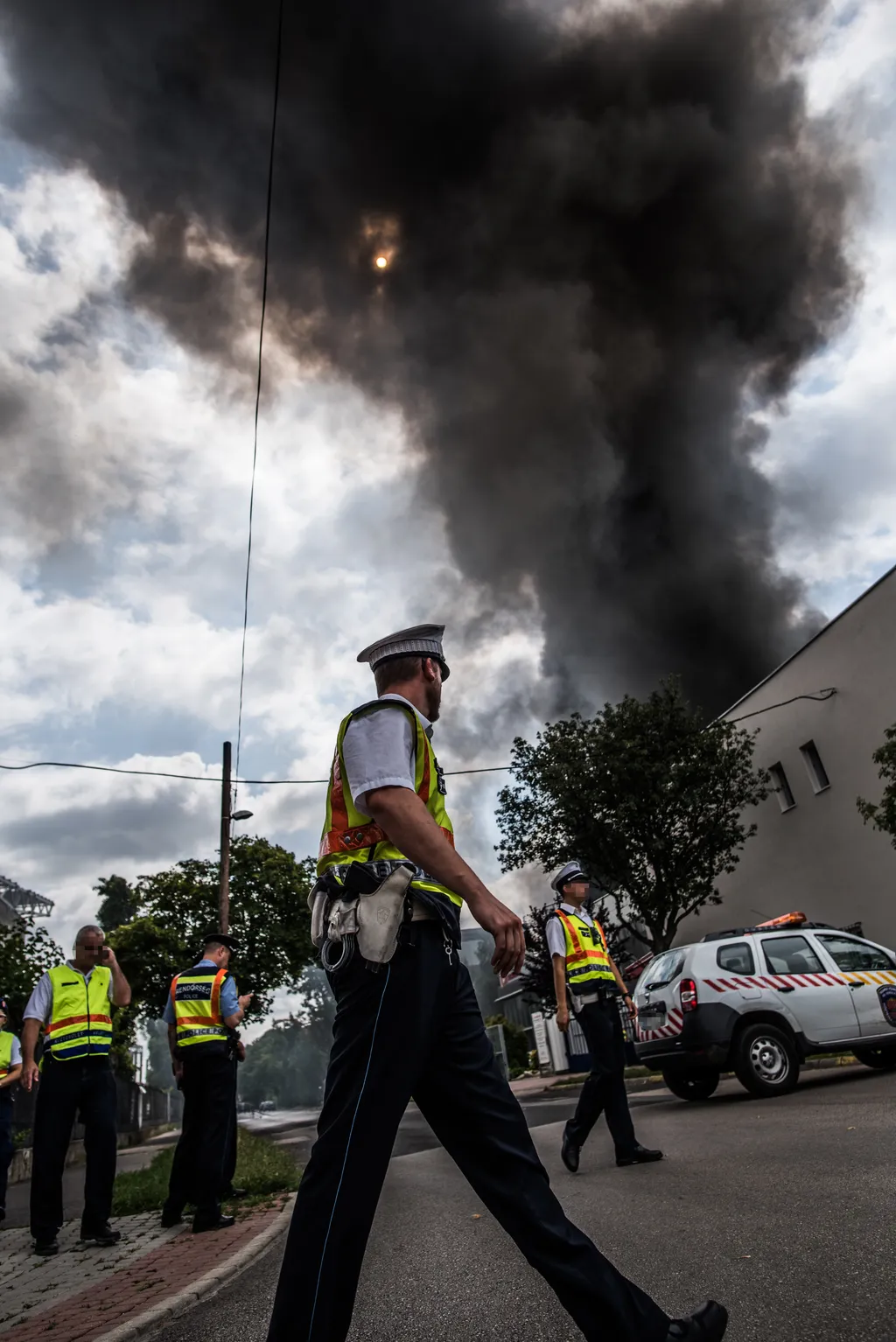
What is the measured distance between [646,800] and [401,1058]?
2228cm

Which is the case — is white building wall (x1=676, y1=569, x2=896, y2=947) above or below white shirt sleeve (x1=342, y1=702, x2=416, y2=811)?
above

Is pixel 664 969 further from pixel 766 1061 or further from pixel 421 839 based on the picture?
pixel 421 839

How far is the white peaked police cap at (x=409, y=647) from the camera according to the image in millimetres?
2807

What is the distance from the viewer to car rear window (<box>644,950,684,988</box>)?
10.2 metres

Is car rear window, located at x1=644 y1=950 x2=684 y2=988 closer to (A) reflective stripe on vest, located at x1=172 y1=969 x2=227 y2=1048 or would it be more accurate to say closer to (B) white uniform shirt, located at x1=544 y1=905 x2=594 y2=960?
(B) white uniform shirt, located at x1=544 y1=905 x2=594 y2=960

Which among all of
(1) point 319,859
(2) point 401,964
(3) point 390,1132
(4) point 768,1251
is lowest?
(4) point 768,1251

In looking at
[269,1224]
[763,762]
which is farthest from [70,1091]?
[763,762]

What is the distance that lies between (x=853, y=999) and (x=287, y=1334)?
30.4ft

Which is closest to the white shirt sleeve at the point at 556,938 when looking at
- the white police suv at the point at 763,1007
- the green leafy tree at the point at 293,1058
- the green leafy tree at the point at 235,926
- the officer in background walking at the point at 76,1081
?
the officer in background walking at the point at 76,1081

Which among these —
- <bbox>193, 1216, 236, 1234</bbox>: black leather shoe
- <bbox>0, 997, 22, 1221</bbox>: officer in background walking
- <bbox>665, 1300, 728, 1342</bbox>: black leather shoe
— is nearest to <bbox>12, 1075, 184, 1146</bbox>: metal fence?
<bbox>0, 997, 22, 1221</bbox>: officer in background walking

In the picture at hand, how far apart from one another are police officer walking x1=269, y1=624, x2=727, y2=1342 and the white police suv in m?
7.70

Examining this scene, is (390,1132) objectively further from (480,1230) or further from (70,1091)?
(70,1091)

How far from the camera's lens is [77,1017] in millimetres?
5895

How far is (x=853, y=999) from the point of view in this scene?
9.83 meters
